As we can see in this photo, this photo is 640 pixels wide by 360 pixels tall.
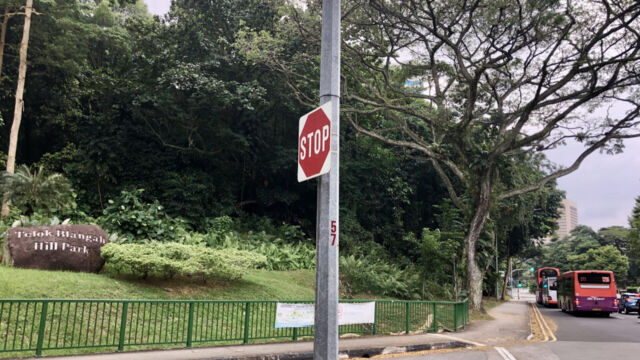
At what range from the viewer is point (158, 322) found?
10.9 metres

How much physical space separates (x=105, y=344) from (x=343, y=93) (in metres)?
15.4

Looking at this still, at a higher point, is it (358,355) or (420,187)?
(420,187)

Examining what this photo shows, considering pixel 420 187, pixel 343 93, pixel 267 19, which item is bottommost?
pixel 420 187

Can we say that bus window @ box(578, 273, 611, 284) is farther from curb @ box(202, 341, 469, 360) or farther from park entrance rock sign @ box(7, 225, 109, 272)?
park entrance rock sign @ box(7, 225, 109, 272)

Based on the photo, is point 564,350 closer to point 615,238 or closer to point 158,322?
point 158,322

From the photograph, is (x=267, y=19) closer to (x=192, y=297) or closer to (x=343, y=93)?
(x=343, y=93)

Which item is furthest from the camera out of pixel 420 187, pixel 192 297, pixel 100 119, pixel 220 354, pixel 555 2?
pixel 420 187

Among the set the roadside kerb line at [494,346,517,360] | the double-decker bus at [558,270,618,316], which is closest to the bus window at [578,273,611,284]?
the double-decker bus at [558,270,618,316]

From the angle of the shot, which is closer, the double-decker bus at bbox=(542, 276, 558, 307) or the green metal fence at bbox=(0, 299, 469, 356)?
the green metal fence at bbox=(0, 299, 469, 356)

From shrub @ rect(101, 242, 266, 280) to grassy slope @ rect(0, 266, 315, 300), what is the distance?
1.26 feet

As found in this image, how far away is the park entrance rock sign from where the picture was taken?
39.1ft

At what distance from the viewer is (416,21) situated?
19.2m

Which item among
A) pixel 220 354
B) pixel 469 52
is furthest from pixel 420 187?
pixel 220 354

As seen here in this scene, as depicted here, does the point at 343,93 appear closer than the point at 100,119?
Yes
